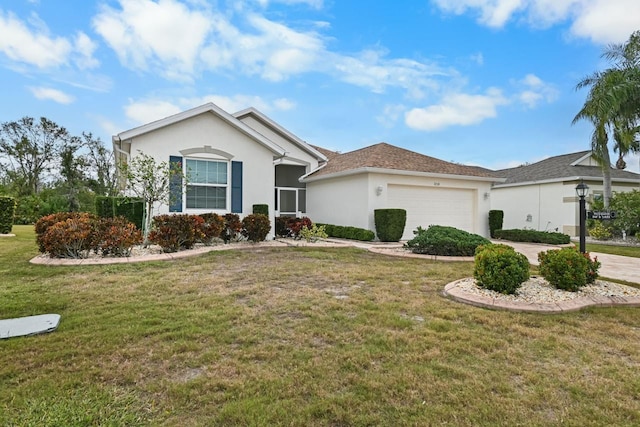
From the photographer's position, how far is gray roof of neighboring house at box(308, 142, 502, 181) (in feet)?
49.0

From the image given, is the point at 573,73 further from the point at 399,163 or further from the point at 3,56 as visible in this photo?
the point at 3,56

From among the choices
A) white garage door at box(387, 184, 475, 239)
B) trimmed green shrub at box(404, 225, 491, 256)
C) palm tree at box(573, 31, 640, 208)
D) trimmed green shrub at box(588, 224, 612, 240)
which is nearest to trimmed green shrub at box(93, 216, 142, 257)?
trimmed green shrub at box(404, 225, 491, 256)

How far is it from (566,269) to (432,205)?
412 inches

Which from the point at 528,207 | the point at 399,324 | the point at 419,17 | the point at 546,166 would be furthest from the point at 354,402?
the point at 546,166

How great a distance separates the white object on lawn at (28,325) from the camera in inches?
152

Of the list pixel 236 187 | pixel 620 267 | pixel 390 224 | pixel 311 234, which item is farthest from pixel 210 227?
pixel 620 267

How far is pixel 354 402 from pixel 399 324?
181 cm

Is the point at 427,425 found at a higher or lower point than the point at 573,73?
lower

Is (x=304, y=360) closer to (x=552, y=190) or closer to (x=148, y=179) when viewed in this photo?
(x=148, y=179)

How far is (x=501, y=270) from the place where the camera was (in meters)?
5.69

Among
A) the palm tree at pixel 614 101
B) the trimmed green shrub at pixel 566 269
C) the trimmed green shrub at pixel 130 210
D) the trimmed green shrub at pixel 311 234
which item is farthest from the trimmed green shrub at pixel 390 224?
the palm tree at pixel 614 101

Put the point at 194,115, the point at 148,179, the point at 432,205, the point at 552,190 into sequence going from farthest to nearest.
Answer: the point at 552,190, the point at 432,205, the point at 194,115, the point at 148,179

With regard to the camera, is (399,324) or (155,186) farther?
(155,186)

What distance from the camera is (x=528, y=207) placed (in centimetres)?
2123
